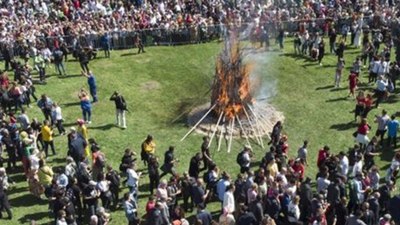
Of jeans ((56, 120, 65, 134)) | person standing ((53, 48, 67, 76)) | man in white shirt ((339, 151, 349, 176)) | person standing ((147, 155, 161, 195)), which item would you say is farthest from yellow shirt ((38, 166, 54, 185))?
person standing ((53, 48, 67, 76))

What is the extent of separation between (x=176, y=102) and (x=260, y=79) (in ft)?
13.4

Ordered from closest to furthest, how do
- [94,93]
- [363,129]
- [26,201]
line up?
[26,201] < [363,129] < [94,93]

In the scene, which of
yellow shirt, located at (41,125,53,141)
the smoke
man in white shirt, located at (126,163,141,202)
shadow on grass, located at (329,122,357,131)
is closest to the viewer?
man in white shirt, located at (126,163,141,202)

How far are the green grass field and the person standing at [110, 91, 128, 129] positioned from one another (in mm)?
315

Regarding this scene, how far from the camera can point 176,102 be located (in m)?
28.5

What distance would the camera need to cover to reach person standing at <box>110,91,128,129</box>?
2511cm

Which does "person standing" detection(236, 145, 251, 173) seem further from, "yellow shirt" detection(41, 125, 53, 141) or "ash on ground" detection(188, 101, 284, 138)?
"yellow shirt" detection(41, 125, 53, 141)

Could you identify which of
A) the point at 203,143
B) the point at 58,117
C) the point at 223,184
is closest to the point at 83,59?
the point at 58,117

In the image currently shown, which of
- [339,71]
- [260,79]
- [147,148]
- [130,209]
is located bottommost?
[130,209]

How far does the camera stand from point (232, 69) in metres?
25.6

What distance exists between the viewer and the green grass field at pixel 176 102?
23844 millimetres

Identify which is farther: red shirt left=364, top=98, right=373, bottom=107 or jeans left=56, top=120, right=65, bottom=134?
red shirt left=364, top=98, right=373, bottom=107

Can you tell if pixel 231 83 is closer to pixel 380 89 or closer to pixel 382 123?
pixel 382 123

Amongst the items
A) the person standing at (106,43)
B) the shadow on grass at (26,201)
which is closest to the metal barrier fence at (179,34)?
the person standing at (106,43)
